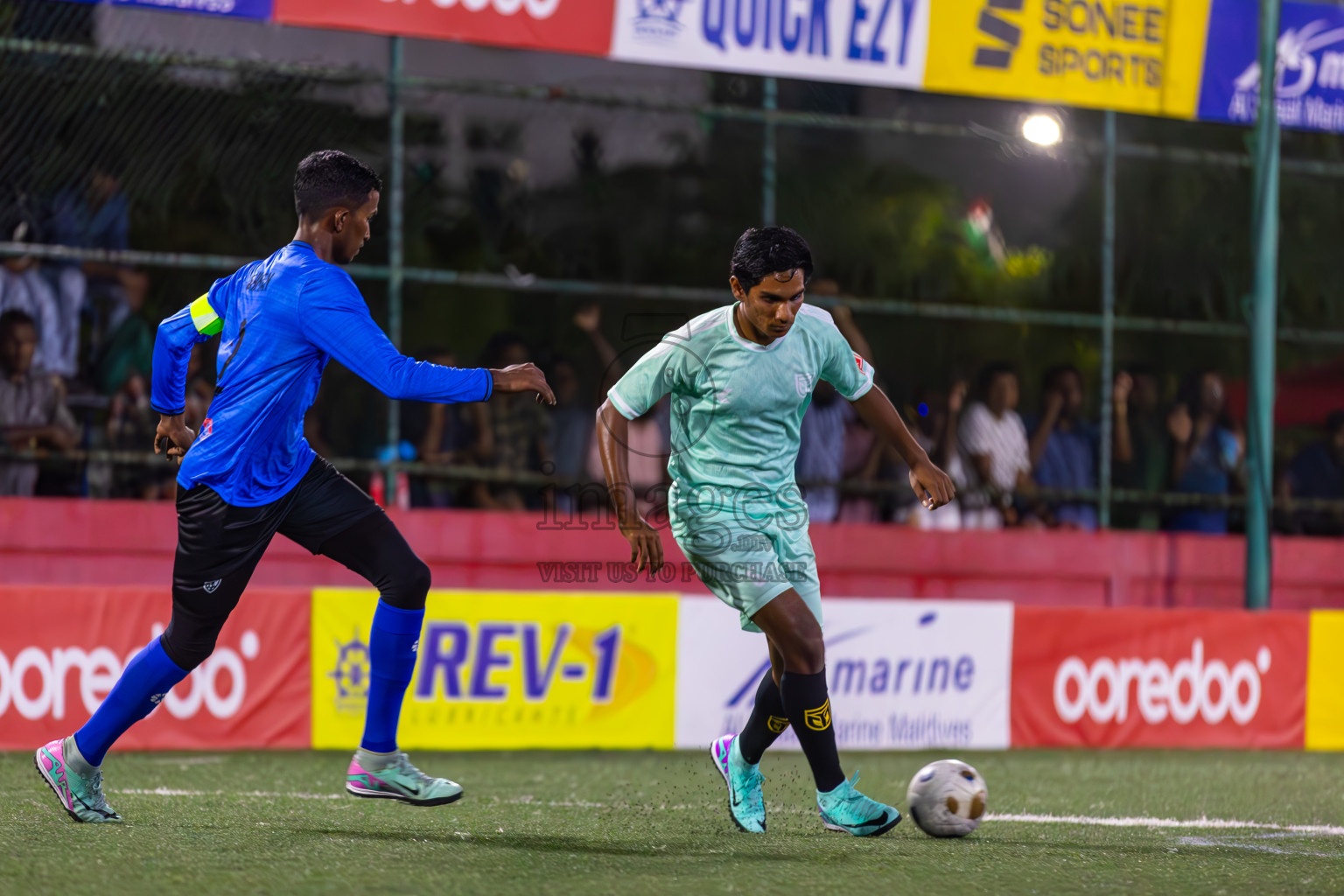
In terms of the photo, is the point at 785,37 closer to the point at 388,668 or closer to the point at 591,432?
the point at 591,432

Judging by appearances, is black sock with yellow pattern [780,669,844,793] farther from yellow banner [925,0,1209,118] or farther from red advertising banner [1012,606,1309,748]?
yellow banner [925,0,1209,118]

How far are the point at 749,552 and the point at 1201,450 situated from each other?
8.65 m

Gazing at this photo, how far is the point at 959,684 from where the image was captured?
409 inches

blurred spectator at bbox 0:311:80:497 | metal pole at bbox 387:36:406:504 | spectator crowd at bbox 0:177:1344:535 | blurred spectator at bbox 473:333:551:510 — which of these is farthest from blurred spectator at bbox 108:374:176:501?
blurred spectator at bbox 473:333:551:510

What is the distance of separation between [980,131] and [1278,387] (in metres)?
3.29

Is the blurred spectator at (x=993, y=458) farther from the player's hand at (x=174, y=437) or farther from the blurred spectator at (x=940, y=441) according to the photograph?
the player's hand at (x=174, y=437)

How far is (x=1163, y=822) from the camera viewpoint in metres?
6.66

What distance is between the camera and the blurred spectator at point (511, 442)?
1136 cm

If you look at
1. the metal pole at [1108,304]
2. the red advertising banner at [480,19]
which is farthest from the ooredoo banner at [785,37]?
the metal pole at [1108,304]

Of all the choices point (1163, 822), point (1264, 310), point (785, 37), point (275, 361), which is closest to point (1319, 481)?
point (1264, 310)

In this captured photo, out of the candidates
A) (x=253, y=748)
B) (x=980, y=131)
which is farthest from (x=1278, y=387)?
(x=253, y=748)

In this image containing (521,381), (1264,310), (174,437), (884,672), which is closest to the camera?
(521,381)

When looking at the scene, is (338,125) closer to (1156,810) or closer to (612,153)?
(612,153)

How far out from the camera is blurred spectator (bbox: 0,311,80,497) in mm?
10234
